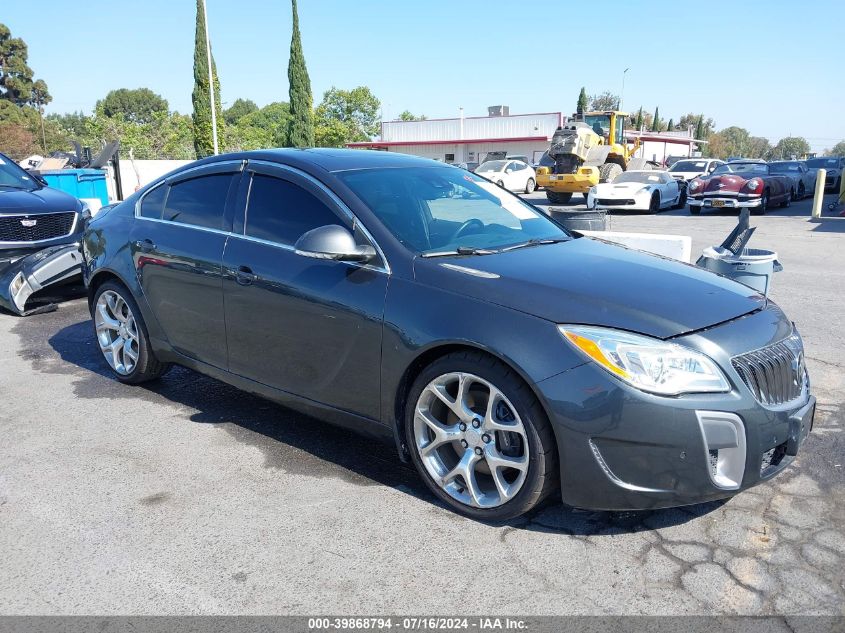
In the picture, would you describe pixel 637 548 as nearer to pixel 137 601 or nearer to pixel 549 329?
pixel 549 329

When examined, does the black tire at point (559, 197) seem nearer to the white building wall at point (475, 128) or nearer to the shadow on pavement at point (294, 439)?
the shadow on pavement at point (294, 439)

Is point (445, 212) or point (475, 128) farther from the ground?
point (475, 128)

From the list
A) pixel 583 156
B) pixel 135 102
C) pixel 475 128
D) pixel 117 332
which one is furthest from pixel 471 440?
pixel 135 102

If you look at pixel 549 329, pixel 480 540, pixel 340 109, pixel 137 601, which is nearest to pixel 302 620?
pixel 137 601

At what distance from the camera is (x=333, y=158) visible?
421 centimetres

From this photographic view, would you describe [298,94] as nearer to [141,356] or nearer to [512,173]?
[512,173]

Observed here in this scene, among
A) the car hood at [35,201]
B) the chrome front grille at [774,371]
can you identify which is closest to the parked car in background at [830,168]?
the car hood at [35,201]

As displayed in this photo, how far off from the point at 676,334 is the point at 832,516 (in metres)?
1.23

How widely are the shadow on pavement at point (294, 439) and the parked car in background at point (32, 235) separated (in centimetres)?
136

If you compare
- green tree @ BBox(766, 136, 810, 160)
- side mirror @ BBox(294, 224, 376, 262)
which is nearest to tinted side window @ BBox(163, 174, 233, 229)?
side mirror @ BBox(294, 224, 376, 262)

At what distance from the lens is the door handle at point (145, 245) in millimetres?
4711

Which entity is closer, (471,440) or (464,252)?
(471,440)

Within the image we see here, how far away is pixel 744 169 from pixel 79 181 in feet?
60.7

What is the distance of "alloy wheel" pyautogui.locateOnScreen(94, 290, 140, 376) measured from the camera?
5047 millimetres
